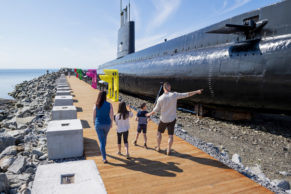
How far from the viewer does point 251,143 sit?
7.78 m

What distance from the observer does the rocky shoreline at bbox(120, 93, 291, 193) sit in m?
5.33

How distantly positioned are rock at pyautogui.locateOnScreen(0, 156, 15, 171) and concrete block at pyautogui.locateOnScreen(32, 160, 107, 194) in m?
2.34

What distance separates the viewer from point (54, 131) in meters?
5.29

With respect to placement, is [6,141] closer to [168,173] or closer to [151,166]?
[151,166]

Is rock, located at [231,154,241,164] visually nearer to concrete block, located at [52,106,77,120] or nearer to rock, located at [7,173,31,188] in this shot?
rock, located at [7,173,31,188]

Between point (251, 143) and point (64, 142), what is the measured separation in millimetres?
6306

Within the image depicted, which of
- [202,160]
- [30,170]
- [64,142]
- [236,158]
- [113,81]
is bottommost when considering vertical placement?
[236,158]

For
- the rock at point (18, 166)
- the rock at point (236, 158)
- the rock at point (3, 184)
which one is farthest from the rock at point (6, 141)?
the rock at point (236, 158)

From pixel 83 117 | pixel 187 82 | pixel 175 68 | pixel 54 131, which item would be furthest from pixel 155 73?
pixel 54 131

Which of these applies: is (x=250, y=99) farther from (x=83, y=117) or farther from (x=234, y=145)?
(x=83, y=117)

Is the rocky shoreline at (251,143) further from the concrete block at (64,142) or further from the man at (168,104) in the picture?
the concrete block at (64,142)

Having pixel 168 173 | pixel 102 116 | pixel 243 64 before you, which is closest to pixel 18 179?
pixel 102 116

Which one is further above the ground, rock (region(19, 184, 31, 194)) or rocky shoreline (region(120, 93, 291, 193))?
rock (region(19, 184, 31, 194))

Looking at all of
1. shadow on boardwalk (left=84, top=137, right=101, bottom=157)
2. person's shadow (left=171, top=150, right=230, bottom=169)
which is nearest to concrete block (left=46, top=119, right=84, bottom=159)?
shadow on boardwalk (left=84, top=137, right=101, bottom=157)
